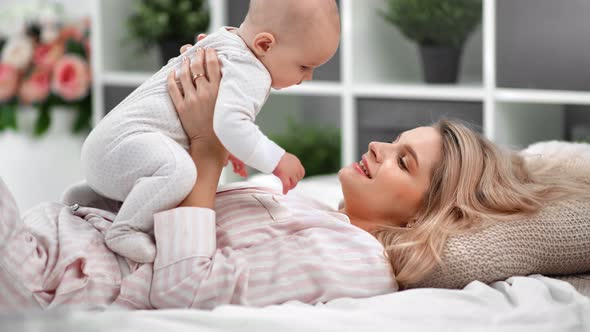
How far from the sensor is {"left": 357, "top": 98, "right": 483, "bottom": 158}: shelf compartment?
119 inches

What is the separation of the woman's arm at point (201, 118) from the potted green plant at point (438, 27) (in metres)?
1.73

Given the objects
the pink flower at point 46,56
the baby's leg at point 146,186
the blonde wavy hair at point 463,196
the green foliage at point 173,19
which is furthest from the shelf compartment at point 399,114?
the baby's leg at point 146,186

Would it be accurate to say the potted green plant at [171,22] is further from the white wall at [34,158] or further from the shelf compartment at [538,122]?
the shelf compartment at [538,122]

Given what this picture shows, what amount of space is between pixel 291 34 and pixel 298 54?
0.04m

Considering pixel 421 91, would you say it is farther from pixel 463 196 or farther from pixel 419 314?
pixel 419 314

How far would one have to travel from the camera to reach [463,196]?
1601 millimetres

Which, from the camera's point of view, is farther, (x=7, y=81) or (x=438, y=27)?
(x=7, y=81)

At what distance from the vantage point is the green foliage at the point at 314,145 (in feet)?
11.7

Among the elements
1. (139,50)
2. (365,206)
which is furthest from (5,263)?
(139,50)

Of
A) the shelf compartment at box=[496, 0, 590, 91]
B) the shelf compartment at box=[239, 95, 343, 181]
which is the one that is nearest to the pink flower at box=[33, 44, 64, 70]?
the shelf compartment at box=[239, 95, 343, 181]

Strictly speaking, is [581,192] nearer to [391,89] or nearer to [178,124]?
[178,124]

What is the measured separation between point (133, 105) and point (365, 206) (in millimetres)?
464

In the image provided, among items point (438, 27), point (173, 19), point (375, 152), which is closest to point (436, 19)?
point (438, 27)

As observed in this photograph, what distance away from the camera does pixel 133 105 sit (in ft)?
4.88
